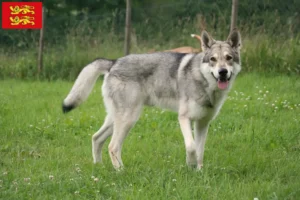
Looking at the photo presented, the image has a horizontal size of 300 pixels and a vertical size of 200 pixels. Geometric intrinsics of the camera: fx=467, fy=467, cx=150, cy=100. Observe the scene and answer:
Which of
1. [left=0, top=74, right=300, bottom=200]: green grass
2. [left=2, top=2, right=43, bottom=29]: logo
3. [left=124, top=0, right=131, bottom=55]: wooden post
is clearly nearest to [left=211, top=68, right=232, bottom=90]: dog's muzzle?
[left=0, top=74, right=300, bottom=200]: green grass

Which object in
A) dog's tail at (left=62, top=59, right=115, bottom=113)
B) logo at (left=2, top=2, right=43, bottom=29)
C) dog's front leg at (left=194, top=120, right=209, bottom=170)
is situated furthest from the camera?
logo at (left=2, top=2, right=43, bottom=29)

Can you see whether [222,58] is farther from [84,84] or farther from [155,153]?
[84,84]

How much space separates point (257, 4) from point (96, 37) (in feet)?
14.3

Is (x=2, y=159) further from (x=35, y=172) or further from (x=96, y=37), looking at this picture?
(x=96, y=37)

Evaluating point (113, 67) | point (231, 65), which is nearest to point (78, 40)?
Answer: point (113, 67)

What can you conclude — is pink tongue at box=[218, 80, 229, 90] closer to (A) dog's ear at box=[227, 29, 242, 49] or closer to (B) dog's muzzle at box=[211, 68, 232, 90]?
(B) dog's muzzle at box=[211, 68, 232, 90]

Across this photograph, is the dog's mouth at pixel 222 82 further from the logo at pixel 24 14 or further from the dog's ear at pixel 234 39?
the logo at pixel 24 14

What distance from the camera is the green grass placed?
367cm

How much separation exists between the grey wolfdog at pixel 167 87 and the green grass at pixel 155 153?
0.32 metres

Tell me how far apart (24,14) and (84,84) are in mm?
8371

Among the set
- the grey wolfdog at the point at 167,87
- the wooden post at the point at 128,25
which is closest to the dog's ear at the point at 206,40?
the grey wolfdog at the point at 167,87

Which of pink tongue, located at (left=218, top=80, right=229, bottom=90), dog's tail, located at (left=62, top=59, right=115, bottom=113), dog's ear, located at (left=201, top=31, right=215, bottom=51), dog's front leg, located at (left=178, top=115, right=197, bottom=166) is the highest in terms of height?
dog's ear, located at (left=201, top=31, right=215, bottom=51)

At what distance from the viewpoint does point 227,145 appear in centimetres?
532

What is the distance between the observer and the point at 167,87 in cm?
490
